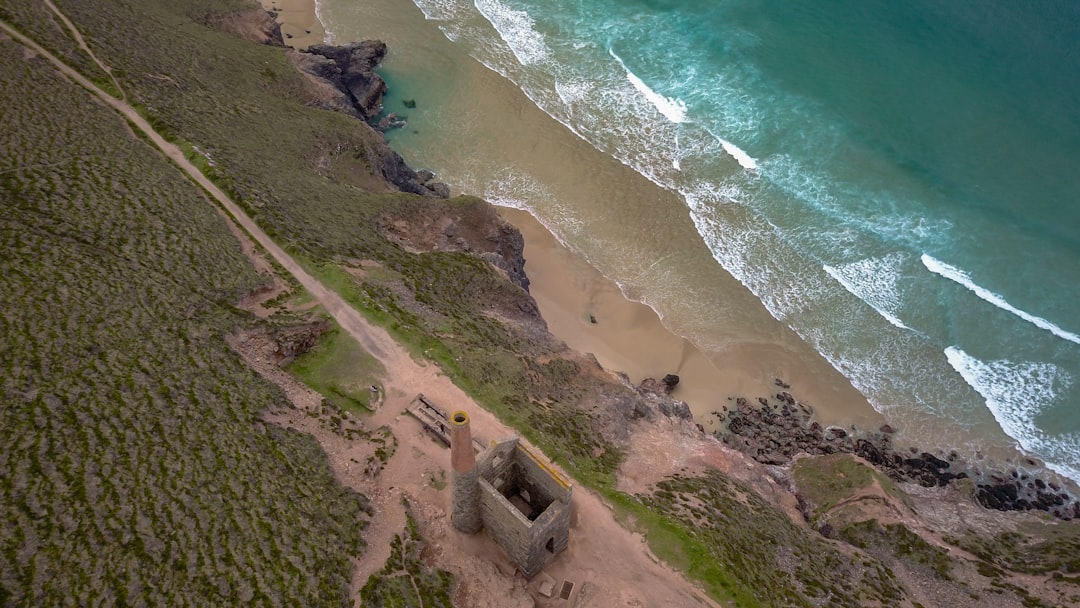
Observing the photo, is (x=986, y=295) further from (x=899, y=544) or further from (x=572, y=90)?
(x=572, y=90)

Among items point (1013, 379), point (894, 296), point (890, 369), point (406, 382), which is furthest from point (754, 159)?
point (406, 382)

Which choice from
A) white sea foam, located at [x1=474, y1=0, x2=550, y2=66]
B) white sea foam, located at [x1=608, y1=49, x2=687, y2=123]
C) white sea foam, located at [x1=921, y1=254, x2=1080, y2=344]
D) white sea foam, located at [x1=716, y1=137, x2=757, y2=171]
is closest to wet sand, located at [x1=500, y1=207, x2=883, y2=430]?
white sea foam, located at [x1=921, y1=254, x2=1080, y2=344]

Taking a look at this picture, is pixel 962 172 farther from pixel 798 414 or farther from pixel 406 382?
pixel 406 382

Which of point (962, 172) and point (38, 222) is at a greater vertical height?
point (962, 172)

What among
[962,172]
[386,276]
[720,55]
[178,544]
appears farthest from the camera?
[720,55]

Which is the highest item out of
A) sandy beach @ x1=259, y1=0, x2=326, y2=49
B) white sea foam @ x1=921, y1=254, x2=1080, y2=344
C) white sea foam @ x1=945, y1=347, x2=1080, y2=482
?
white sea foam @ x1=921, y1=254, x2=1080, y2=344

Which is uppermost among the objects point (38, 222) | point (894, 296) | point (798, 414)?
point (894, 296)

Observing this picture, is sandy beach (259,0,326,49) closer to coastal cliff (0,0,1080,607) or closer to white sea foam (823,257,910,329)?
coastal cliff (0,0,1080,607)
